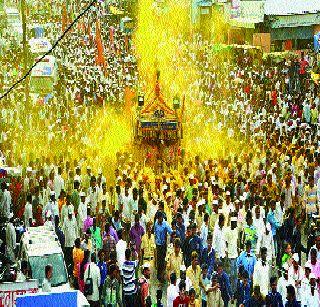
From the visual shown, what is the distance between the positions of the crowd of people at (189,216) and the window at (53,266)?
0.14 m

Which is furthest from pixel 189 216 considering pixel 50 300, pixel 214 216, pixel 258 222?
pixel 50 300

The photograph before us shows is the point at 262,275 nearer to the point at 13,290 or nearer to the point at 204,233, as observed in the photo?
the point at 204,233

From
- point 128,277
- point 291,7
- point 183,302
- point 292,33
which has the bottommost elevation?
point 183,302

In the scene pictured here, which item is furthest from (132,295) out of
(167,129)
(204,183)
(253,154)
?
(167,129)

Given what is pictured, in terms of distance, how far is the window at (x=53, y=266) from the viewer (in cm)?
1190

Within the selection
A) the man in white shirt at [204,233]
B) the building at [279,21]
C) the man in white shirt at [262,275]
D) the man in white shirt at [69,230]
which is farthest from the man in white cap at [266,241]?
the building at [279,21]

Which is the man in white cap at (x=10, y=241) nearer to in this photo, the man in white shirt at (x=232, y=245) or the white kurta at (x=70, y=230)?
Answer: the white kurta at (x=70, y=230)

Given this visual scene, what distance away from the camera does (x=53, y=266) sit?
12000mm

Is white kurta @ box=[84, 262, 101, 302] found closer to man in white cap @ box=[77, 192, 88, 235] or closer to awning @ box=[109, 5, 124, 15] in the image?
man in white cap @ box=[77, 192, 88, 235]

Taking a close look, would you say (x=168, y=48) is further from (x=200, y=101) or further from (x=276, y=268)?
(x=276, y=268)

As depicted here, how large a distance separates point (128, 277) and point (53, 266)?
39.3 inches

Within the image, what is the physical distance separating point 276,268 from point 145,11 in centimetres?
3793

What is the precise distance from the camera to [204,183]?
1638 cm

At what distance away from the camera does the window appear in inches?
468
